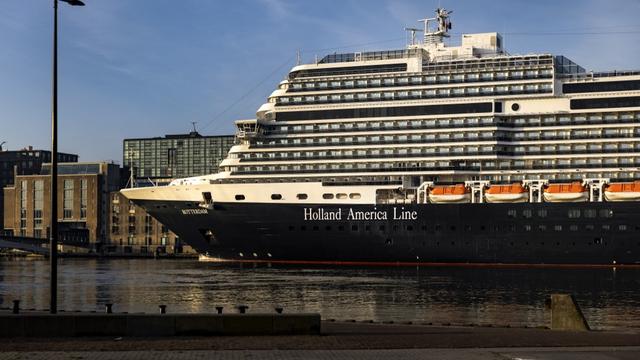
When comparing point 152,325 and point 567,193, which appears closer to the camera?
point 152,325

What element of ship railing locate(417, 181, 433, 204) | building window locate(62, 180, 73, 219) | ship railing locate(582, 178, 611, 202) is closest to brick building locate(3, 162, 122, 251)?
building window locate(62, 180, 73, 219)

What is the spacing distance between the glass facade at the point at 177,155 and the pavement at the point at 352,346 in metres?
149

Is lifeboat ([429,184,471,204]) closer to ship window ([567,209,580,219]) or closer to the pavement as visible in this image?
ship window ([567,209,580,219])

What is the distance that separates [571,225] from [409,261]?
477 inches

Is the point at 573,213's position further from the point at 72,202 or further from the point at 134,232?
the point at 72,202

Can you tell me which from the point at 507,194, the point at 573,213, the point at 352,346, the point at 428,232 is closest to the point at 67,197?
the point at 428,232

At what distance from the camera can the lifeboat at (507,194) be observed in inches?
2479

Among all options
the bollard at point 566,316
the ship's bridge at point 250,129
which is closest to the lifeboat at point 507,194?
the ship's bridge at point 250,129

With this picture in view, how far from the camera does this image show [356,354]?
57.8 feet

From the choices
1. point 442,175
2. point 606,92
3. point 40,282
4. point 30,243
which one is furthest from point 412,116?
point 30,243

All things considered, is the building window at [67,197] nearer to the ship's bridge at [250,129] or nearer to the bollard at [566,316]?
the ship's bridge at [250,129]

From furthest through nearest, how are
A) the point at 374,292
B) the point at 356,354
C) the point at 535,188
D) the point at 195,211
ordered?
1. the point at 195,211
2. the point at 535,188
3. the point at 374,292
4. the point at 356,354

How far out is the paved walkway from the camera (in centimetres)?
1691

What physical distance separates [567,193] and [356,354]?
47.5 m
